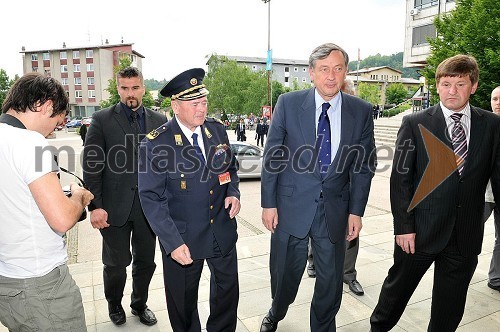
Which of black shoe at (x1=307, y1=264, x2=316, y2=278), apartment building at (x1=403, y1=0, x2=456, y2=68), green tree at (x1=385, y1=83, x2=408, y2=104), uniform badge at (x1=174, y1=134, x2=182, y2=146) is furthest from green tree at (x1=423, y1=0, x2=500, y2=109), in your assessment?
green tree at (x1=385, y1=83, x2=408, y2=104)

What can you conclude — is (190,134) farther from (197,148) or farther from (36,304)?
(36,304)

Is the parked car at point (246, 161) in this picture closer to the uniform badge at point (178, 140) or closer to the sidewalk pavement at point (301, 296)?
the sidewalk pavement at point (301, 296)

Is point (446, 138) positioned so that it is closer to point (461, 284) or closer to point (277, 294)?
point (461, 284)

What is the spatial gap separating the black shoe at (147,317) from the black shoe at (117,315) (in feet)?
0.43

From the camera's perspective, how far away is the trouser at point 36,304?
1.55 metres

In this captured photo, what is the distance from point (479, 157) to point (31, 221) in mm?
2585

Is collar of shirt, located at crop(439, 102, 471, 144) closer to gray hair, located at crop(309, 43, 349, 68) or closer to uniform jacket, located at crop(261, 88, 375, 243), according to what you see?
uniform jacket, located at crop(261, 88, 375, 243)

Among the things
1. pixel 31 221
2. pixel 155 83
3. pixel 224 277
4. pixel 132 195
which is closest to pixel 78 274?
pixel 132 195

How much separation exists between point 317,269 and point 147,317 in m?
1.50

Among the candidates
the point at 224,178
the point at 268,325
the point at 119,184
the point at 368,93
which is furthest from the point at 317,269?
the point at 368,93

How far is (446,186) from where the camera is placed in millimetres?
2316

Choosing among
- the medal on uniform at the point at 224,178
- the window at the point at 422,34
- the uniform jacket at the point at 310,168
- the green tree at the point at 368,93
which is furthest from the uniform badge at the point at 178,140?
the green tree at the point at 368,93

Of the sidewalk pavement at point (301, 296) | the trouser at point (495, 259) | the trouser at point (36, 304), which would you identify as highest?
the trouser at point (36, 304)

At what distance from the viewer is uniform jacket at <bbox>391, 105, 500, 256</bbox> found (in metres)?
2.29
